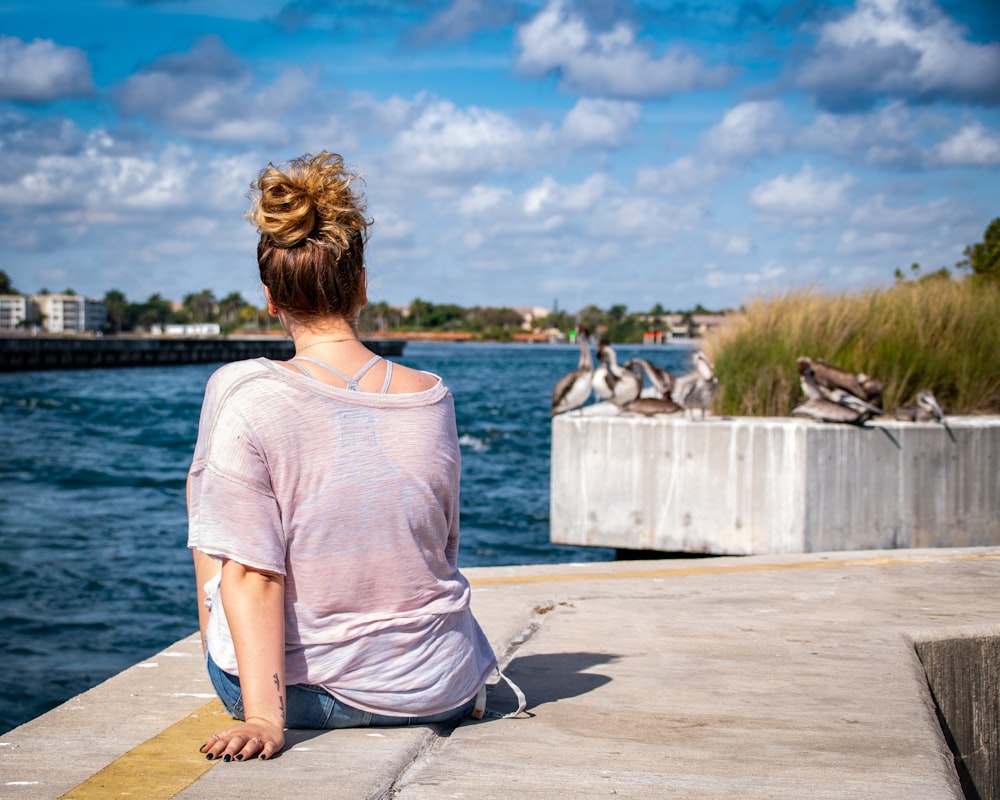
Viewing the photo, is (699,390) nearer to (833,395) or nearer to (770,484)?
(770,484)

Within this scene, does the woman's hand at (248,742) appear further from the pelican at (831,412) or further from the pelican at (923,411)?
the pelican at (923,411)

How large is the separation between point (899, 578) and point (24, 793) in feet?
15.4

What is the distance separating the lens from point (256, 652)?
298 cm

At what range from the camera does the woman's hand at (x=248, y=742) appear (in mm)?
3027

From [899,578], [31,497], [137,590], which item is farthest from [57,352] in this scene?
[899,578]

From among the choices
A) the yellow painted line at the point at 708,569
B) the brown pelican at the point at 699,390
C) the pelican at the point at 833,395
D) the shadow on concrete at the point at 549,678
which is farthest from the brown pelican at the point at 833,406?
the shadow on concrete at the point at 549,678

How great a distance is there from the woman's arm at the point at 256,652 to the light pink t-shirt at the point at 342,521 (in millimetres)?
63

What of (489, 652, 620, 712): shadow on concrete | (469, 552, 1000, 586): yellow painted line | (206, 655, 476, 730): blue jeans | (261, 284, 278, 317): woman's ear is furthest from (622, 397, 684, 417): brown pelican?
(261, 284, 278, 317): woman's ear

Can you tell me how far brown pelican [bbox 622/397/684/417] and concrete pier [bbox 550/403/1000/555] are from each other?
0.74ft

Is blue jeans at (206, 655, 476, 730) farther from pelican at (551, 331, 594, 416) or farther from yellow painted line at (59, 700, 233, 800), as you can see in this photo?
pelican at (551, 331, 594, 416)

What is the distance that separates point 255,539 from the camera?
294 cm

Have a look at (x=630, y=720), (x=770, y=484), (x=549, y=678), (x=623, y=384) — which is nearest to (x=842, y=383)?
(x=770, y=484)

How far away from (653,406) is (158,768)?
306 inches

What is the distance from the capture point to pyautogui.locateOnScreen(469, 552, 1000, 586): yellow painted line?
6.14m
